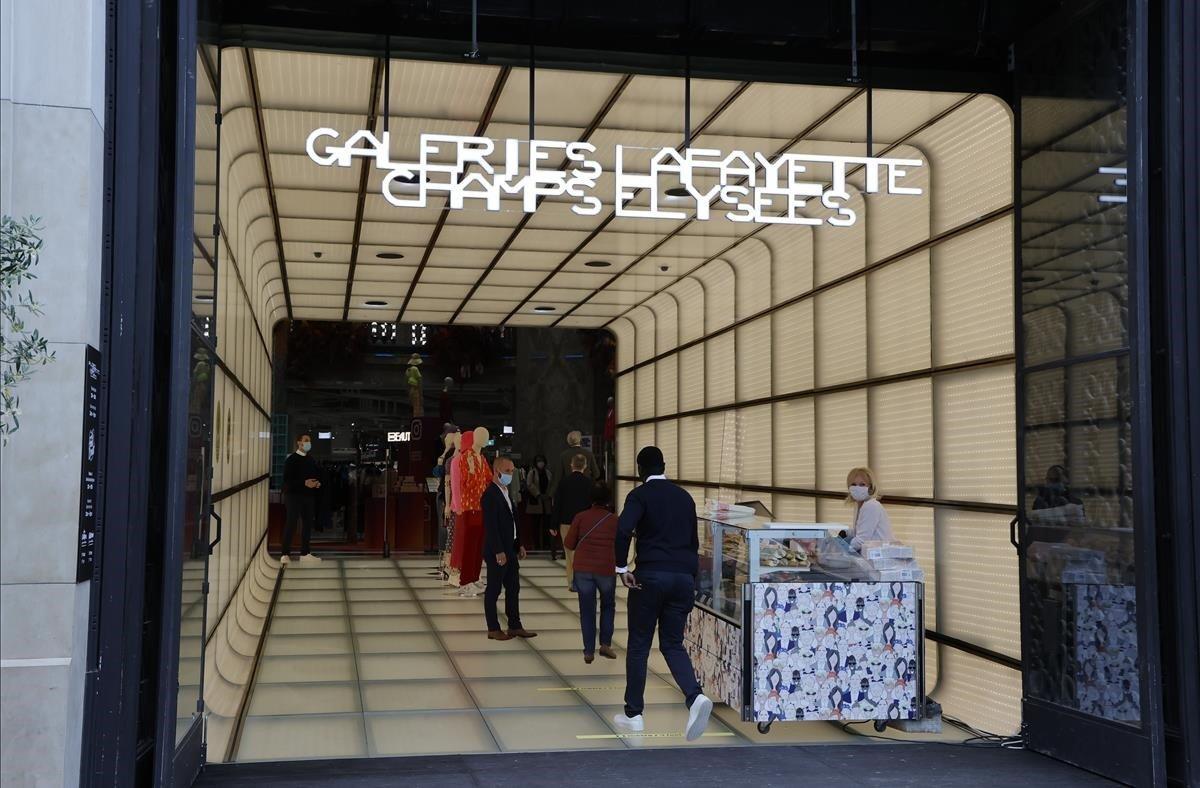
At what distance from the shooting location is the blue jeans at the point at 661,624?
614cm

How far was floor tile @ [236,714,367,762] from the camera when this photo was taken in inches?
225

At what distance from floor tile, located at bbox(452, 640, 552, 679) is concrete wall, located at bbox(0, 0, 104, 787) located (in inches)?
162

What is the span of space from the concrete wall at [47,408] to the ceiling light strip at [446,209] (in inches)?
117

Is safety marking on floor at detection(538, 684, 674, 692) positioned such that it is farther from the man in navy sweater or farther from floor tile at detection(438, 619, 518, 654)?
floor tile at detection(438, 619, 518, 654)

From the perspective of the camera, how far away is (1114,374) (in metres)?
5.48

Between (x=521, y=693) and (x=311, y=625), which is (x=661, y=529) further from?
(x=311, y=625)

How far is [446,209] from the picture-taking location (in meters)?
9.86

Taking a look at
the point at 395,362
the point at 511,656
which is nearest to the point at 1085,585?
the point at 511,656

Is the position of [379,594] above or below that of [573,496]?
below

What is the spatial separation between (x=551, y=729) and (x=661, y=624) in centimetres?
78

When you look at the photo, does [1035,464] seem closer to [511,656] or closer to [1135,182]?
[1135,182]

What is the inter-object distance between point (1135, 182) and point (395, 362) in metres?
22.2

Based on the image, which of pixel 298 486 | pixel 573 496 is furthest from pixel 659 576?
pixel 298 486

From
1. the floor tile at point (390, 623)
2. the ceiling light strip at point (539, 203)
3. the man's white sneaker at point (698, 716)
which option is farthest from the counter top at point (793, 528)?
the floor tile at point (390, 623)
